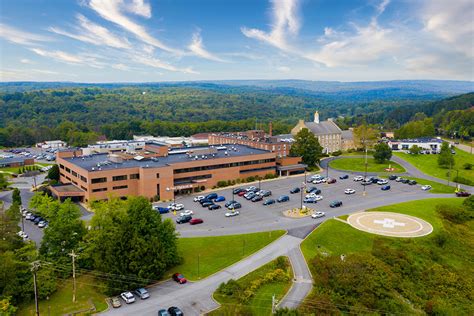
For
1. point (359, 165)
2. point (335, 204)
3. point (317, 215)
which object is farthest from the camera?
point (359, 165)

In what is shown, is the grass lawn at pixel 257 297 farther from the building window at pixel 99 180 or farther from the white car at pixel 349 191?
the building window at pixel 99 180

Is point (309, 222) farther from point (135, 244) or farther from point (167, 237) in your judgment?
point (135, 244)

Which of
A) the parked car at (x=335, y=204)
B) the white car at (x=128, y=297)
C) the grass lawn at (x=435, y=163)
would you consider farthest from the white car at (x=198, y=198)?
the grass lawn at (x=435, y=163)

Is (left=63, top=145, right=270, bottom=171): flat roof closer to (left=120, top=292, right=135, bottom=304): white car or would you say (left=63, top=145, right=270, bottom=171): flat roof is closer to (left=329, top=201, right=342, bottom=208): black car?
(left=329, top=201, right=342, bottom=208): black car

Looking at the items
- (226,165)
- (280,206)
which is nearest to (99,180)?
(226,165)

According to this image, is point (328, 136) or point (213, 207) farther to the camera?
point (328, 136)

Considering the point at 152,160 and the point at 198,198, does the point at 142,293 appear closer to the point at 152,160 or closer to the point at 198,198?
the point at 198,198
